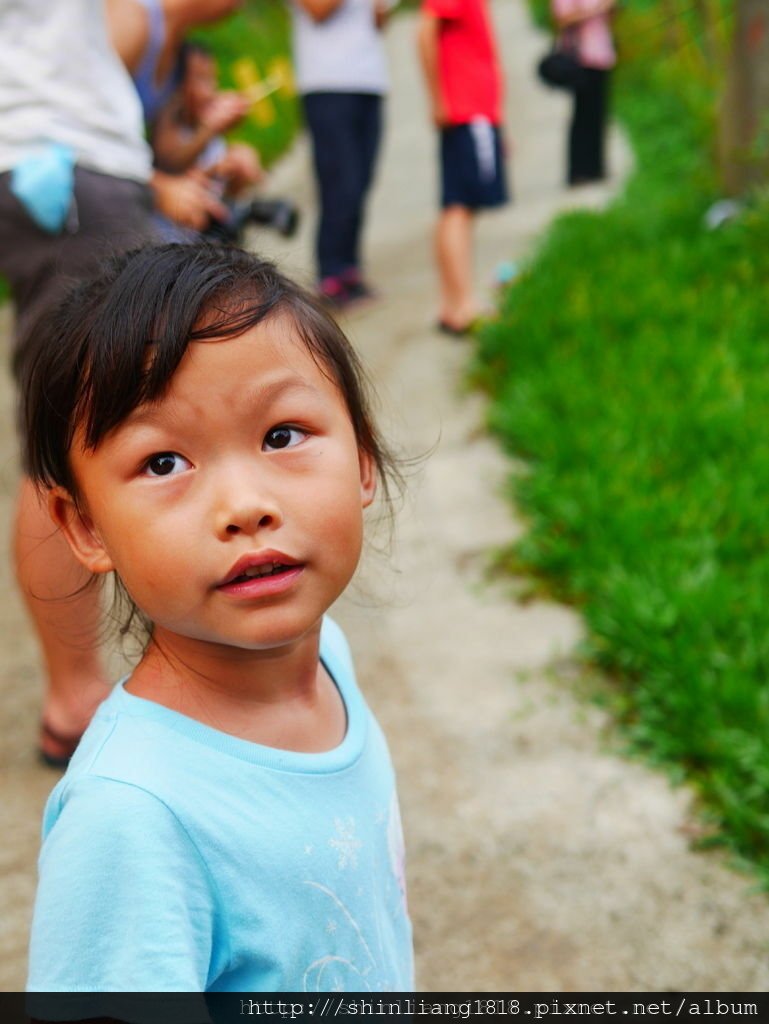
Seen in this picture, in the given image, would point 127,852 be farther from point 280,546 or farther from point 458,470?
point 458,470

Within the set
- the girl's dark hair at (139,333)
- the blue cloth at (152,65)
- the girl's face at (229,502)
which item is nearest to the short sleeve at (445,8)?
the blue cloth at (152,65)

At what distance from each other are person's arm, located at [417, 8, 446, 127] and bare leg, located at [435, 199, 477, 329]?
0.37 m

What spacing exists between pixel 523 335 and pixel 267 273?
3.09 meters

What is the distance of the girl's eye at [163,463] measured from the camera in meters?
1.15

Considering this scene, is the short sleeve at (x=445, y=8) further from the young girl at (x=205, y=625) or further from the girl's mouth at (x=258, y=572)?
the girl's mouth at (x=258, y=572)

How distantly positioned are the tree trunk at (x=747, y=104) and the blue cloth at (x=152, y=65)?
2756mm

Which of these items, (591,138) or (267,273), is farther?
(591,138)

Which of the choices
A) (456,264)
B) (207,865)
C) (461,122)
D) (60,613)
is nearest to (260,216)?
(60,613)

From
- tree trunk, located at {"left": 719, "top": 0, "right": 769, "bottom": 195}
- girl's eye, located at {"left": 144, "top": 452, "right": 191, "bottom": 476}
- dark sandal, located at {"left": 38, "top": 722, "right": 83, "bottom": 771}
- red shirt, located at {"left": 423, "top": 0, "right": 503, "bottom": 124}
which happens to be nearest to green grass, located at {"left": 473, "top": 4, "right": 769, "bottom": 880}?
tree trunk, located at {"left": 719, "top": 0, "right": 769, "bottom": 195}

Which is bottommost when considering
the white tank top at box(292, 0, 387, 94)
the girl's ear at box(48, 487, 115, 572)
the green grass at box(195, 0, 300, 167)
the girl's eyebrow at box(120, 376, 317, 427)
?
the green grass at box(195, 0, 300, 167)

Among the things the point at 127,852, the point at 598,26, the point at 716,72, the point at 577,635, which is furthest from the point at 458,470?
the point at 598,26

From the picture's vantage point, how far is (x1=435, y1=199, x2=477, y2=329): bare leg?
4.88 meters

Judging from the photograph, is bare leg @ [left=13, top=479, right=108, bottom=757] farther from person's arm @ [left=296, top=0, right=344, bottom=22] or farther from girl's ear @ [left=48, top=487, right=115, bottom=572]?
person's arm @ [left=296, top=0, right=344, bottom=22]

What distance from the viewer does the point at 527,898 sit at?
219cm
